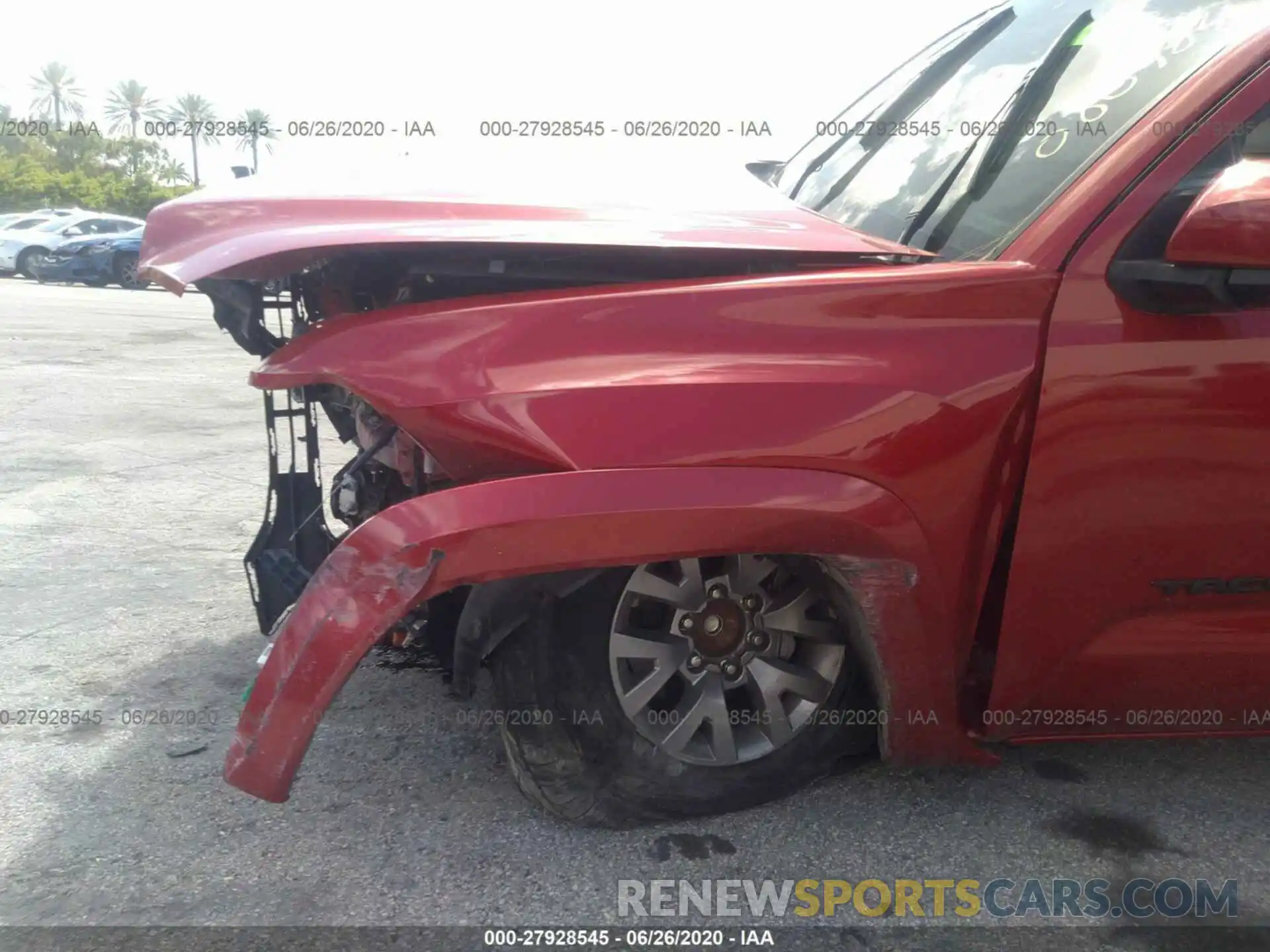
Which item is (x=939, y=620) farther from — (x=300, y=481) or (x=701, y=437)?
(x=300, y=481)

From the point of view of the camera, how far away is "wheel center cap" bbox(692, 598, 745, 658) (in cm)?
237

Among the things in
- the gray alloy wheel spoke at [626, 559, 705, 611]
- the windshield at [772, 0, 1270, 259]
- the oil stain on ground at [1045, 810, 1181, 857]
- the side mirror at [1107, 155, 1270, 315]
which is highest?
the windshield at [772, 0, 1270, 259]

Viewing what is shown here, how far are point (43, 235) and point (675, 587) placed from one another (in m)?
22.9

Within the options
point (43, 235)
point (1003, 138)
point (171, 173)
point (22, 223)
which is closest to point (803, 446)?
point (1003, 138)

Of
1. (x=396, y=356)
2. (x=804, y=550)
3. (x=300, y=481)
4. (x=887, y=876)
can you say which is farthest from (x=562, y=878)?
(x=300, y=481)

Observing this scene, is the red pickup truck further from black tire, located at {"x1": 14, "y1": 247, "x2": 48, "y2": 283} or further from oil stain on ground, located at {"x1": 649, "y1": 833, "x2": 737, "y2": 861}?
black tire, located at {"x1": 14, "y1": 247, "x2": 48, "y2": 283}

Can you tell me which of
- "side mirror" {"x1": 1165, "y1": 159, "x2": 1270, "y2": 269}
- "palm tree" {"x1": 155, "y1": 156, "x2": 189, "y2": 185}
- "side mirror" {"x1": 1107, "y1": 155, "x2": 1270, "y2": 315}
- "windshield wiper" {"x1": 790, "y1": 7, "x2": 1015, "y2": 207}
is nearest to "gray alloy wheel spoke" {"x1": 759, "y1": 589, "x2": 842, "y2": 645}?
"side mirror" {"x1": 1107, "y1": 155, "x2": 1270, "y2": 315}

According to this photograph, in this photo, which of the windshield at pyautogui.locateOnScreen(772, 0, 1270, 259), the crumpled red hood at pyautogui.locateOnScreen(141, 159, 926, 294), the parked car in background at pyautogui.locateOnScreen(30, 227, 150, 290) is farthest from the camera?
the parked car in background at pyautogui.locateOnScreen(30, 227, 150, 290)

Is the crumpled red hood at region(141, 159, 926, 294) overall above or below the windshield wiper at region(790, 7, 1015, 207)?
below

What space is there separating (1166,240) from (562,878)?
1.90 m

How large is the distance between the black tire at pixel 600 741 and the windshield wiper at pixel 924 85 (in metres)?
1.52

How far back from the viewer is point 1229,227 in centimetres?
195

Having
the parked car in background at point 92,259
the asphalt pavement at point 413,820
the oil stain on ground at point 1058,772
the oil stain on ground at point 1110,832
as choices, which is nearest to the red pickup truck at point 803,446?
the asphalt pavement at point 413,820

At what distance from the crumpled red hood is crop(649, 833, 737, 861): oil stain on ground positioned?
1392mm
